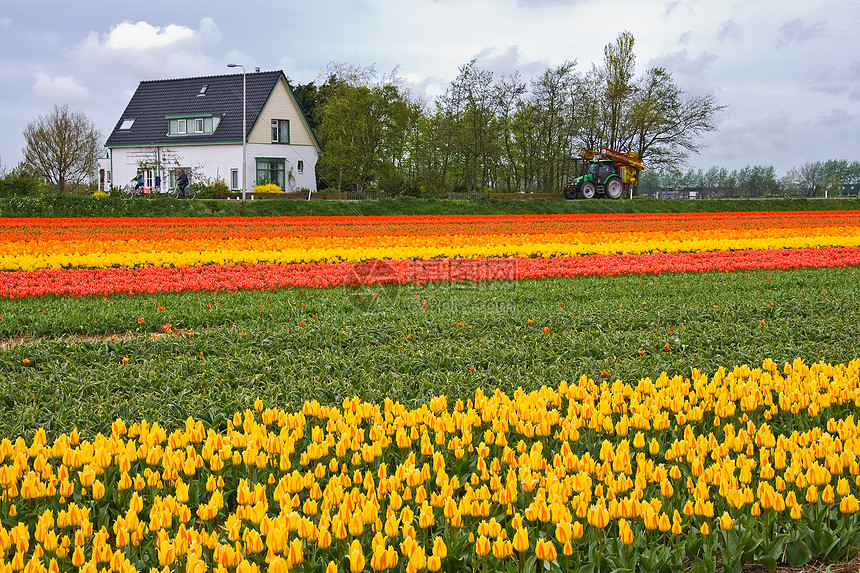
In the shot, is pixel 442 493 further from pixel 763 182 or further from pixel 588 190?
pixel 763 182

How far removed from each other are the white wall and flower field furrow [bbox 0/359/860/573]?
42.0 m

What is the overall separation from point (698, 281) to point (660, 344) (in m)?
5.02

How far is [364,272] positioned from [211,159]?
37510 millimetres

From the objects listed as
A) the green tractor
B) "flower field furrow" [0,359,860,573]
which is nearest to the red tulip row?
the green tractor

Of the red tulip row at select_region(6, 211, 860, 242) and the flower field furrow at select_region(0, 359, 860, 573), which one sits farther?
the red tulip row at select_region(6, 211, 860, 242)

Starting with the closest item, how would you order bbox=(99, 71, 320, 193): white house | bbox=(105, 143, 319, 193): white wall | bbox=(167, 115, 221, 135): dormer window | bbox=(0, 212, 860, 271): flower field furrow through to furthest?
bbox=(0, 212, 860, 271): flower field furrow
bbox=(105, 143, 319, 193): white wall
bbox=(99, 71, 320, 193): white house
bbox=(167, 115, 221, 135): dormer window

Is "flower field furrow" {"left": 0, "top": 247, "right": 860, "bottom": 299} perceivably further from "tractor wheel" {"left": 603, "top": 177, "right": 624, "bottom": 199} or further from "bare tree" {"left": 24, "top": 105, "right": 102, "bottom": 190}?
"bare tree" {"left": 24, "top": 105, "right": 102, "bottom": 190}

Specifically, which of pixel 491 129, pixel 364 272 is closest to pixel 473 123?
pixel 491 129

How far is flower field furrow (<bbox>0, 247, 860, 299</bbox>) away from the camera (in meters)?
10.3

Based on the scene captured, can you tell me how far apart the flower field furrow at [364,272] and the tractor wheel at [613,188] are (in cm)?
2141

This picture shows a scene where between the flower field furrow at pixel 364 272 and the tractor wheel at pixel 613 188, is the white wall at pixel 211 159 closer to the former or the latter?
the tractor wheel at pixel 613 188

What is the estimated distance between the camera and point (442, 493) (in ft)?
10.8

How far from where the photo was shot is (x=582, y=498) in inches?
→ 128

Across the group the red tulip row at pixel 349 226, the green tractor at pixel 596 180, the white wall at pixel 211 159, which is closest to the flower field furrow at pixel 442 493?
the red tulip row at pixel 349 226
